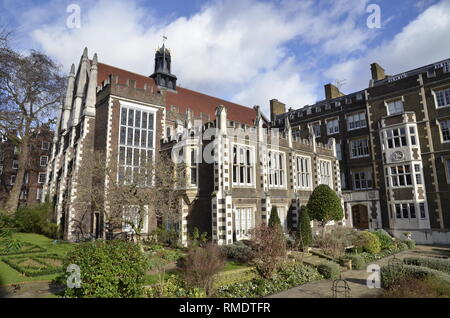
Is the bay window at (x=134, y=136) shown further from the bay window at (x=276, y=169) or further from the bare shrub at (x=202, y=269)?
the bare shrub at (x=202, y=269)

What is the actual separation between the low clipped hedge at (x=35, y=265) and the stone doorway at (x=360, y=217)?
90.4 feet

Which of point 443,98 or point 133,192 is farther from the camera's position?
point 443,98

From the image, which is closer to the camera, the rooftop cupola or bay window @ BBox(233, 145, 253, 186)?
bay window @ BBox(233, 145, 253, 186)

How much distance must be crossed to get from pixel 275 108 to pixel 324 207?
2463 cm

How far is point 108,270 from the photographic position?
7.76 m

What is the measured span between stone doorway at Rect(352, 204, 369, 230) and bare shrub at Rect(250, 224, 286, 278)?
64.2 ft

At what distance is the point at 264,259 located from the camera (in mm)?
12609

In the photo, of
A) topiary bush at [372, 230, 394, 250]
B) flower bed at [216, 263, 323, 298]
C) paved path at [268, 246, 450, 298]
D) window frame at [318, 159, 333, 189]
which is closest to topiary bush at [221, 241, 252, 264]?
flower bed at [216, 263, 323, 298]

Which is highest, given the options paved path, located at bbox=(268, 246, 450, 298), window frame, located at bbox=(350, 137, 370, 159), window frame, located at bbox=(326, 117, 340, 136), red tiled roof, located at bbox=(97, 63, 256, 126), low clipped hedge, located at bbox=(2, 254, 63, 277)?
red tiled roof, located at bbox=(97, 63, 256, 126)

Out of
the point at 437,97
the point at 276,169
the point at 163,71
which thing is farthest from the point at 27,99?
the point at 437,97

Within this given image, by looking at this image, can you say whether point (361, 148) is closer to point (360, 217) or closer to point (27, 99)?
point (360, 217)

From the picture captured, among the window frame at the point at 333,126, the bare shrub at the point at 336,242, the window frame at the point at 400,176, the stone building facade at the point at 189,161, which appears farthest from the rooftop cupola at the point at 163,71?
the window frame at the point at 400,176

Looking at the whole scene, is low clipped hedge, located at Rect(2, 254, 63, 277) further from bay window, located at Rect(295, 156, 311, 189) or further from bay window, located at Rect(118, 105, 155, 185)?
bay window, located at Rect(295, 156, 311, 189)

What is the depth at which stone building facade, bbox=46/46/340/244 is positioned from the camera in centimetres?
1898
